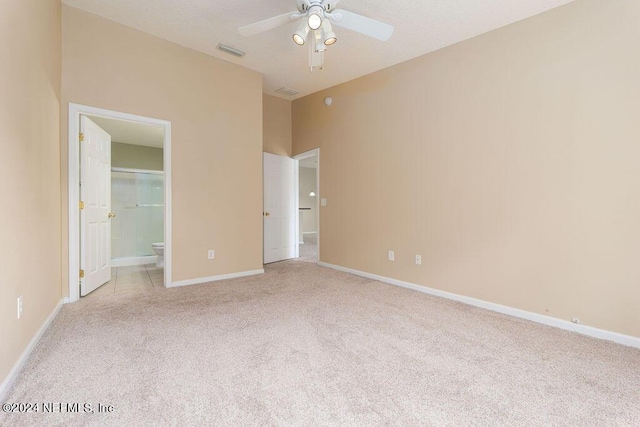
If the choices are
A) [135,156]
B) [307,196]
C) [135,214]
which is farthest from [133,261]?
[307,196]

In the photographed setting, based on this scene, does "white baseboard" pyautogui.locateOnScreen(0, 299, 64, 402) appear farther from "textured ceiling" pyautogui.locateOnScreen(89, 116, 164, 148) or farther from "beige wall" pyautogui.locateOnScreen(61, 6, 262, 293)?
"textured ceiling" pyautogui.locateOnScreen(89, 116, 164, 148)

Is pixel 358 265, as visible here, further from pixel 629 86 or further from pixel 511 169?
pixel 629 86

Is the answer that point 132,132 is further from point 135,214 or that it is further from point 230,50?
→ point 230,50

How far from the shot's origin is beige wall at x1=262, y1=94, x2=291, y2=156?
4.98 m

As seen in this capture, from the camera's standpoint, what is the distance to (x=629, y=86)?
2117 mm

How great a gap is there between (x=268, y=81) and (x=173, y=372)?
3975mm

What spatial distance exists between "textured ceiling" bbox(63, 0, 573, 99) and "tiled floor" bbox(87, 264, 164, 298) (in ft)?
9.46

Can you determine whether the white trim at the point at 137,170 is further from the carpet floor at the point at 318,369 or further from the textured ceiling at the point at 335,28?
the carpet floor at the point at 318,369

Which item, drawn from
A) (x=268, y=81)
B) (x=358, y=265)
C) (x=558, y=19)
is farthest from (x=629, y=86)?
(x=268, y=81)

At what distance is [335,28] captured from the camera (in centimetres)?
295

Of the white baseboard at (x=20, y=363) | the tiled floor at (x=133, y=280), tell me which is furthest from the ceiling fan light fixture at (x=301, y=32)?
the tiled floor at (x=133, y=280)

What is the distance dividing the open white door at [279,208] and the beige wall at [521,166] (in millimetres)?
1767

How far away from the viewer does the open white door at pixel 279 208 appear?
5008 mm

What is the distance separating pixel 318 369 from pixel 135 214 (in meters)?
5.04
